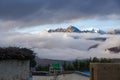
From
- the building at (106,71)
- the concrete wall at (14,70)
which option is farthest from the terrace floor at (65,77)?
the building at (106,71)

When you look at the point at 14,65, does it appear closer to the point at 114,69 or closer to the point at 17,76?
the point at 17,76

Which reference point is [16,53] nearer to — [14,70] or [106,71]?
[14,70]

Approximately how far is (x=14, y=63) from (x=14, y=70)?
53 cm

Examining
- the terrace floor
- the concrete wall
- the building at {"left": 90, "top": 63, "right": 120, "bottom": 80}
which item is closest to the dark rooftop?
the concrete wall

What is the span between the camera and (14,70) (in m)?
24.5

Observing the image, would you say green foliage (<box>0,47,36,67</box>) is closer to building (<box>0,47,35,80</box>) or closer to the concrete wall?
building (<box>0,47,35,80</box>)

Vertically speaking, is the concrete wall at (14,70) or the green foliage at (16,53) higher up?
the green foliage at (16,53)

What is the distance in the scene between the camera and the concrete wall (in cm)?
2416

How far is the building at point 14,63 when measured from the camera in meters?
24.0

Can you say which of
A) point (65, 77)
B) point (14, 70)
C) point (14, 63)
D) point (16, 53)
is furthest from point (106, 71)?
point (65, 77)

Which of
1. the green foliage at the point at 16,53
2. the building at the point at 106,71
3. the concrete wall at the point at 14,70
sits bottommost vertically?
the building at the point at 106,71

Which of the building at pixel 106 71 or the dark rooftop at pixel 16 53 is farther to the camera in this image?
the dark rooftop at pixel 16 53

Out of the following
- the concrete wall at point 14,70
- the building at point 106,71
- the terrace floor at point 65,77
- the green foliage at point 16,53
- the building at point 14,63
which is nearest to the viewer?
the building at point 106,71

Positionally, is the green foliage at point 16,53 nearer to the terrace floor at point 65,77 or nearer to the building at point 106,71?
the terrace floor at point 65,77
